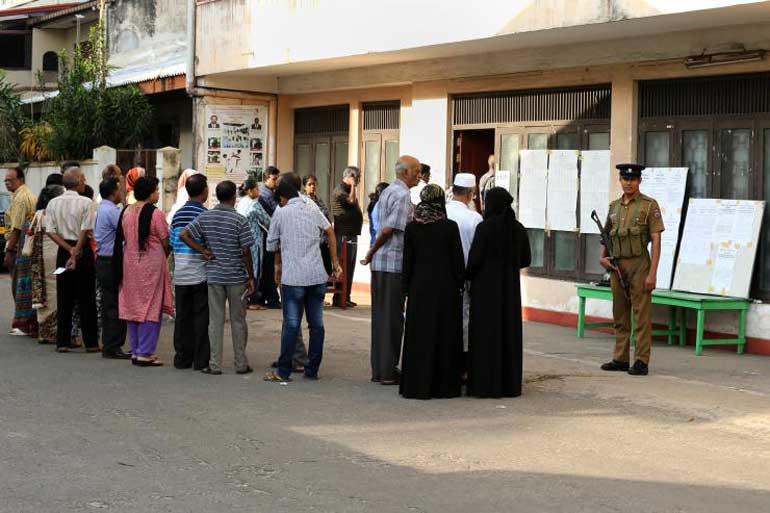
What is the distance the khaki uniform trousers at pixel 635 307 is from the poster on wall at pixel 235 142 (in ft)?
35.8

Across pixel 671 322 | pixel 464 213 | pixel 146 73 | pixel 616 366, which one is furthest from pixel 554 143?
pixel 146 73

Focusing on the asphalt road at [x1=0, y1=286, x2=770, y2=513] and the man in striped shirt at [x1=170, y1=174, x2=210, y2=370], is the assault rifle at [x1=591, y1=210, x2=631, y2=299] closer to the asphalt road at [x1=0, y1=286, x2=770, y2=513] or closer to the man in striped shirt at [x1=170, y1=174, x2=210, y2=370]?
the asphalt road at [x1=0, y1=286, x2=770, y2=513]

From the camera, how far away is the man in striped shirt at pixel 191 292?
38.4ft

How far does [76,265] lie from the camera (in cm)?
1286

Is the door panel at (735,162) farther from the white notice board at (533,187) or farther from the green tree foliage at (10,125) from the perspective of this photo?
the green tree foliage at (10,125)

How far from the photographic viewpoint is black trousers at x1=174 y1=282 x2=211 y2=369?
1170cm

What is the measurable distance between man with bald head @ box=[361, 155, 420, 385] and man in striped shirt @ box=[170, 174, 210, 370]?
179 cm

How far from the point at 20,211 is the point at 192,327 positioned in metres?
3.65

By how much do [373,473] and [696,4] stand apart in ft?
22.9

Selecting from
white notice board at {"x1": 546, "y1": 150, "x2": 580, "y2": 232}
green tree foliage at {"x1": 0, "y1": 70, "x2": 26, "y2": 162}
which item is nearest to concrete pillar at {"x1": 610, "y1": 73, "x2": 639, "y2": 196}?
white notice board at {"x1": 546, "y1": 150, "x2": 580, "y2": 232}

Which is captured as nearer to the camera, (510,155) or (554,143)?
(554,143)

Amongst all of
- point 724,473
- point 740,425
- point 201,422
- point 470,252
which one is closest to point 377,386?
point 470,252

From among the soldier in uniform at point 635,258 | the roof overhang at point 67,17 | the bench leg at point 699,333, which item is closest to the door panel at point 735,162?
the bench leg at point 699,333

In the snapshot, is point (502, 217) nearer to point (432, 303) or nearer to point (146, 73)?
point (432, 303)
